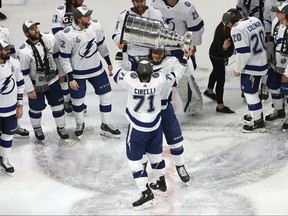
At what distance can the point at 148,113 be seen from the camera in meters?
4.89

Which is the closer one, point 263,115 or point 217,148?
point 217,148

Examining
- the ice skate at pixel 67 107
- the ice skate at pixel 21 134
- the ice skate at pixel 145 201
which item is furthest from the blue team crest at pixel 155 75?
the ice skate at pixel 67 107

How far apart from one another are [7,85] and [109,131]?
107 cm

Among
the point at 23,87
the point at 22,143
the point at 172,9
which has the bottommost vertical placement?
the point at 22,143

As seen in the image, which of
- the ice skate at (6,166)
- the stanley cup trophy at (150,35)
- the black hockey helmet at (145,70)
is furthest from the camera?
the ice skate at (6,166)

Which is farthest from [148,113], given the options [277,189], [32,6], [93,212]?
[32,6]

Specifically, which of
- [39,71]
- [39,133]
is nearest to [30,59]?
[39,71]

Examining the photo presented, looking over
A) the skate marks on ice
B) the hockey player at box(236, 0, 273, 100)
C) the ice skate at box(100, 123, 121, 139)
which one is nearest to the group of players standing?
the ice skate at box(100, 123, 121, 139)

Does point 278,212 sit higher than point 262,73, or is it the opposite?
point 262,73

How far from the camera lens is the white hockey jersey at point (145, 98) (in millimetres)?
4832

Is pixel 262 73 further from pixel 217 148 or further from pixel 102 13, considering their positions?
pixel 102 13

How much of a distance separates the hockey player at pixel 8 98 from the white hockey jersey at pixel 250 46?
1610 millimetres

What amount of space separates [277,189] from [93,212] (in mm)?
1246

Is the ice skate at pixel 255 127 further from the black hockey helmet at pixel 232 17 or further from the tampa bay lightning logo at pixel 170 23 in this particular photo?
the tampa bay lightning logo at pixel 170 23
